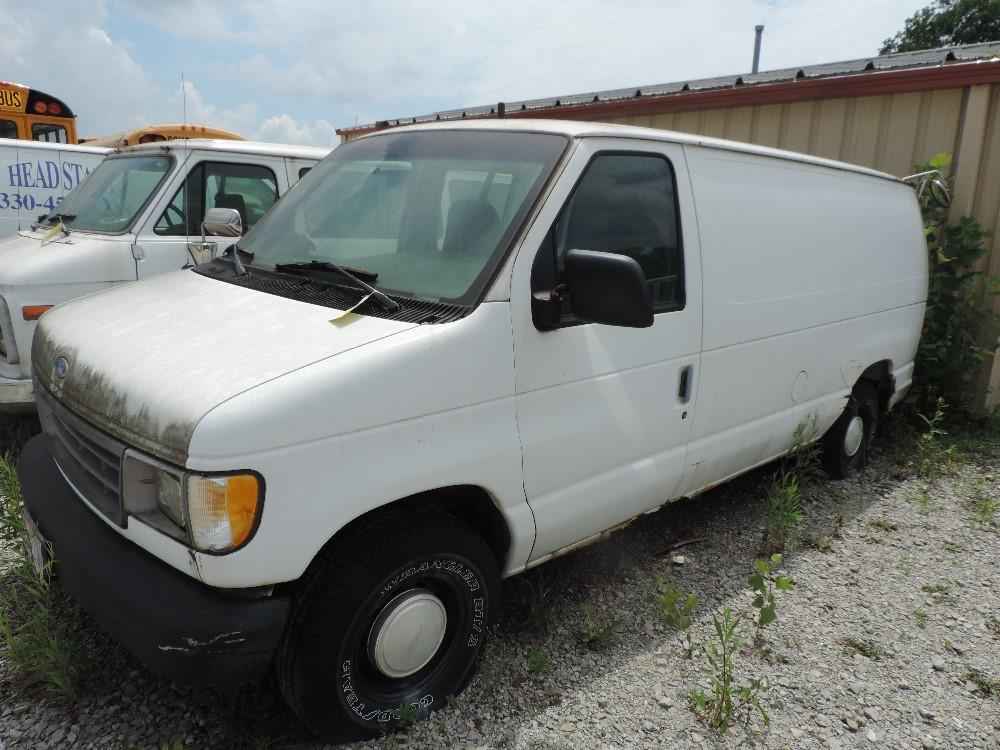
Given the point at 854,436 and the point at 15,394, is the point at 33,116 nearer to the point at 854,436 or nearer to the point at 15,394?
the point at 15,394

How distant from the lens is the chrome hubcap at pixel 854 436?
4930mm

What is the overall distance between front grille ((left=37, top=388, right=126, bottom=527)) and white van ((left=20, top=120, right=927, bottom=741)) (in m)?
0.01

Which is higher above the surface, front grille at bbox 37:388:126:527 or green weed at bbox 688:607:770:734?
front grille at bbox 37:388:126:527

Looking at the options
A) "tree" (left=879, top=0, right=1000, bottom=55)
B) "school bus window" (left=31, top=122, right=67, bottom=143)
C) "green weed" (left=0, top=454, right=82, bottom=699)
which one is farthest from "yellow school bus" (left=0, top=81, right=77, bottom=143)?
"tree" (left=879, top=0, right=1000, bottom=55)

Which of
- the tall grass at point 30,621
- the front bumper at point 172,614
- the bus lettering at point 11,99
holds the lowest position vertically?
the tall grass at point 30,621

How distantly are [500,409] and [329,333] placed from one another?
2.14 ft

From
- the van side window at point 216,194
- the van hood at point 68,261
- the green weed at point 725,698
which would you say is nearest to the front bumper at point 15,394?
the van hood at point 68,261

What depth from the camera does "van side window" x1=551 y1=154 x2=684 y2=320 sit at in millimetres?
2752

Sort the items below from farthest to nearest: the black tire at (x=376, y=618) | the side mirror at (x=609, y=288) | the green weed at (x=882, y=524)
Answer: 1. the green weed at (x=882, y=524)
2. the side mirror at (x=609, y=288)
3. the black tire at (x=376, y=618)

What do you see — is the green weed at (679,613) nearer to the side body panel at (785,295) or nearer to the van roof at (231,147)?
the side body panel at (785,295)

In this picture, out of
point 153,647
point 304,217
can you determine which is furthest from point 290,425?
point 304,217

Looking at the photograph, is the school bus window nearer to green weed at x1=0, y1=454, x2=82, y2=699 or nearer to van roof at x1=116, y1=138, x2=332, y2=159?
van roof at x1=116, y1=138, x2=332, y2=159

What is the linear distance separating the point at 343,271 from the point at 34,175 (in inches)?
282

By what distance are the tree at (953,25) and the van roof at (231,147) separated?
30.6 m
